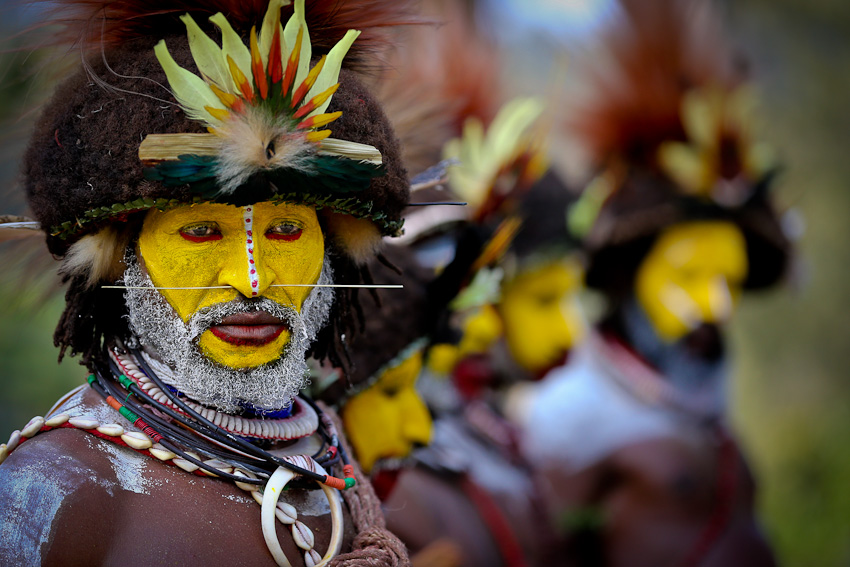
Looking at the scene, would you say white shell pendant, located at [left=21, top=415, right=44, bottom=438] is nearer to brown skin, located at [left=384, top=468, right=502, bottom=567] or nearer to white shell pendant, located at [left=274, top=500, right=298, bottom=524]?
white shell pendant, located at [left=274, top=500, right=298, bottom=524]

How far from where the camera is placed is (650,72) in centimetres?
496

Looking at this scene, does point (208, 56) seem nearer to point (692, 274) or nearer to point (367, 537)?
point (367, 537)

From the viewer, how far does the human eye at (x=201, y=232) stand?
190cm

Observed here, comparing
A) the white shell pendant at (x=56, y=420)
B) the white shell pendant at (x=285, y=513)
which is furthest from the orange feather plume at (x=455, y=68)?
the white shell pendant at (x=56, y=420)

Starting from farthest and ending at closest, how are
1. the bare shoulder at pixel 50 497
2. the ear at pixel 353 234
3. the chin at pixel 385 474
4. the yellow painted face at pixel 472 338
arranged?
the yellow painted face at pixel 472 338, the chin at pixel 385 474, the ear at pixel 353 234, the bare shoulder at pixel 50 497

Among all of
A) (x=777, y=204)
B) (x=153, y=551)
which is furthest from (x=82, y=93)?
(x=777, y=204)

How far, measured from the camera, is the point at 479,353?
4750mm

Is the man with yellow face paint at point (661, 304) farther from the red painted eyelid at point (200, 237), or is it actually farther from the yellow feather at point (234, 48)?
the yellow feather at point (234, 48)

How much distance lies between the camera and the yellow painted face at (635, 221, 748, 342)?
4719 millimetres

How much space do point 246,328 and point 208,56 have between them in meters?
0.61

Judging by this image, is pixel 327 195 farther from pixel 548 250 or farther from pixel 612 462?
pixel 612 462

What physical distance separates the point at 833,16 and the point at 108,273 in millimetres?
10158

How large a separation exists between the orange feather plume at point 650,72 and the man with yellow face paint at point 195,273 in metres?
3.18

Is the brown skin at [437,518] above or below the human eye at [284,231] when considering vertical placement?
below
